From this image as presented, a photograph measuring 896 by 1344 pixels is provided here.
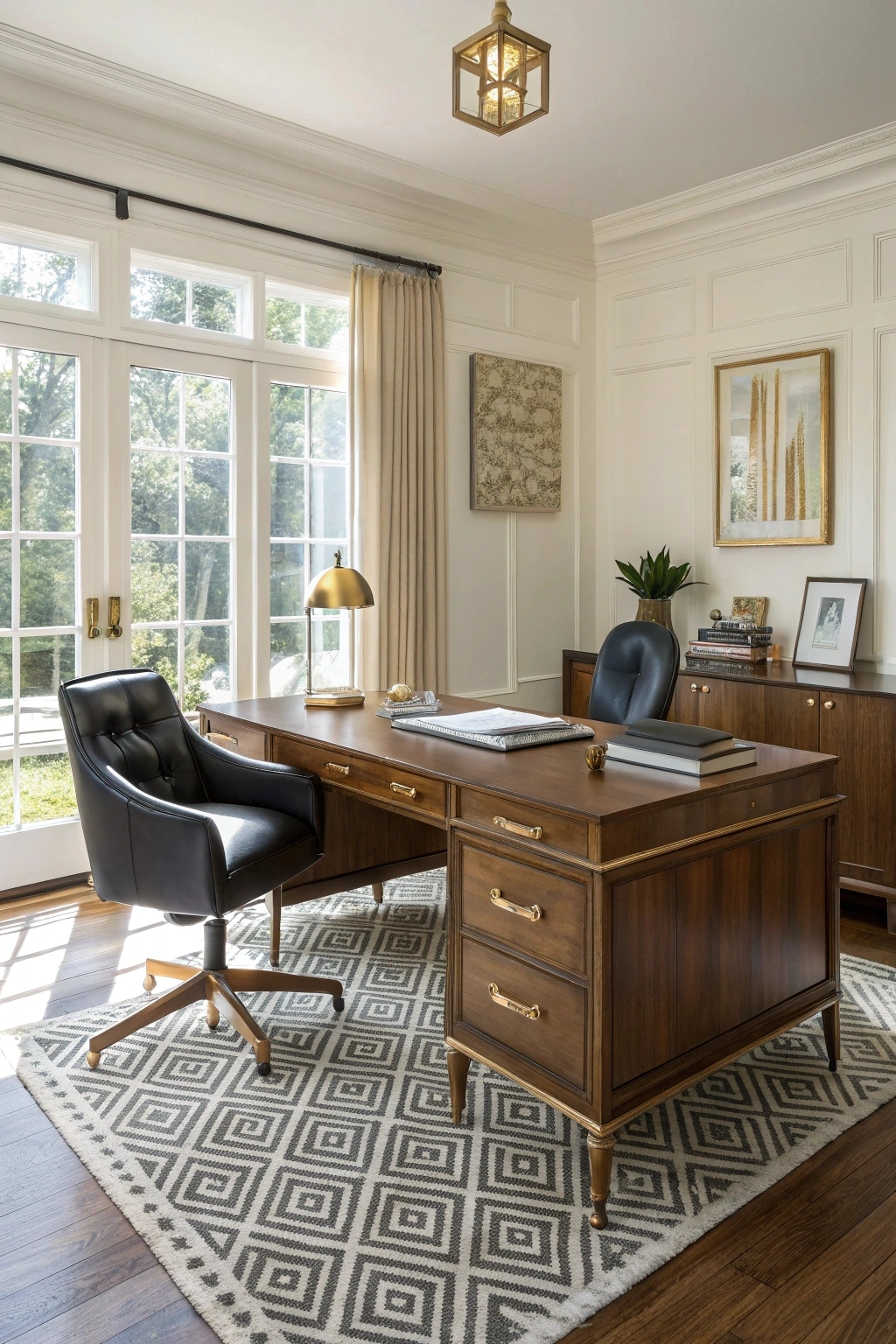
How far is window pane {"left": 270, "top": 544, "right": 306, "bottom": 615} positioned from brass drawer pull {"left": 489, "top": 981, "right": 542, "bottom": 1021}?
2457 mm

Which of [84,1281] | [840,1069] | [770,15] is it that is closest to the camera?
[84,1281]

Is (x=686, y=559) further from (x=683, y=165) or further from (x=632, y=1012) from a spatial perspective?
(x=632, y=1012)

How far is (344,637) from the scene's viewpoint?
4297mm

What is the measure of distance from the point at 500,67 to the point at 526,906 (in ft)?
6.13

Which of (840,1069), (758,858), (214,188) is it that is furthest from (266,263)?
(840,1069)

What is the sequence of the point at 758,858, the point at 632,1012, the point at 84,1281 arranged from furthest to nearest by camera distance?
1. the point at 758,858
2. the point at 632,1012
3. the point at 84,1281

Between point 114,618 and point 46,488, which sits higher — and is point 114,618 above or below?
below

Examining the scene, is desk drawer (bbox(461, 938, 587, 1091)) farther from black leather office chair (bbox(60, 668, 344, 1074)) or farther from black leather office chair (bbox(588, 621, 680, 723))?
Result: black leather office chair (bbox(588, 621, 680, 723))

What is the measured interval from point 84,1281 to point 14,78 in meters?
3.55

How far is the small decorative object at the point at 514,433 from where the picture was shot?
462cm

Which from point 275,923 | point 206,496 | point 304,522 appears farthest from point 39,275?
point 275,923

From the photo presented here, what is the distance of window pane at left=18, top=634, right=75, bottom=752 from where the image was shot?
3.46 metres

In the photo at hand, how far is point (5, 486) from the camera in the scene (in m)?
3.38

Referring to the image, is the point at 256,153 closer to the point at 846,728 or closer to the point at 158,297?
the point at 158,297
